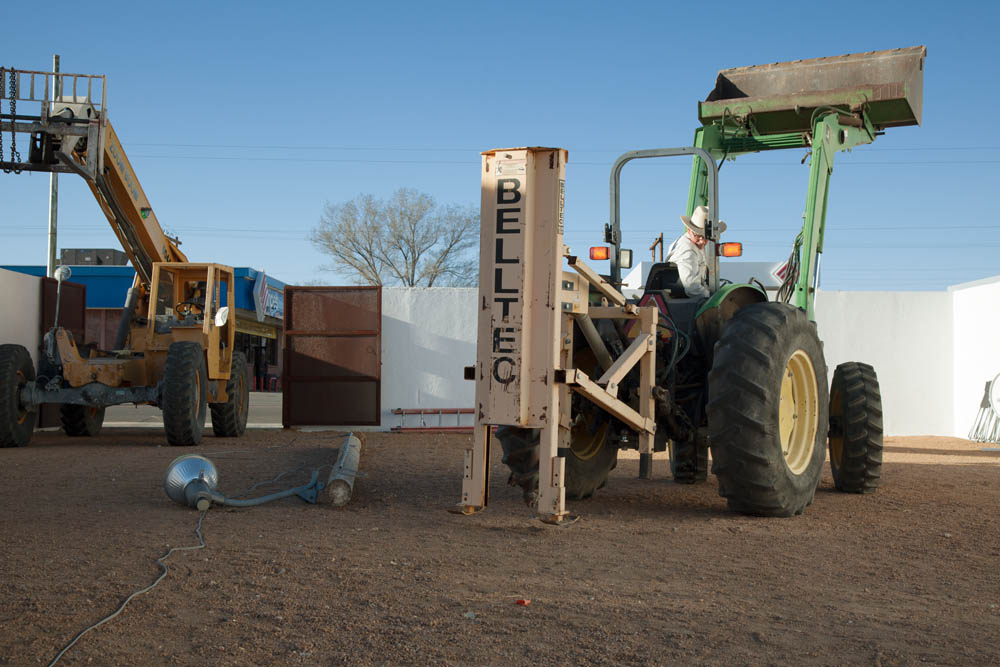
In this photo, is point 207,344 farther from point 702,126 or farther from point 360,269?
point 360,269

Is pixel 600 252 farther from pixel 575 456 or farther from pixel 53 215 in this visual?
pixel 53 215

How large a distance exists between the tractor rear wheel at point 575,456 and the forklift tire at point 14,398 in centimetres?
764

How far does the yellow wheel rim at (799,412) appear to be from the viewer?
6715 millimetres

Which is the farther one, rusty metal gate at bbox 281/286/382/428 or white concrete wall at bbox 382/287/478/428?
white concrete wall at bbox 382/287/478/428

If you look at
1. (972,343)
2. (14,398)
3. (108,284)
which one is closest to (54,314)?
(14,398)

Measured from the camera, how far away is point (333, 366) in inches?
642

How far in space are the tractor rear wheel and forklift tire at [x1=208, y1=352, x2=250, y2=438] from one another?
8376 millimetres

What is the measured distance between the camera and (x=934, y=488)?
867 cm

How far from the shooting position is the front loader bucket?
28.0ft

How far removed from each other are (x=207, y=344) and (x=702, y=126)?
7.85 metres

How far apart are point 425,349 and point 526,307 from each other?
35.9 feet

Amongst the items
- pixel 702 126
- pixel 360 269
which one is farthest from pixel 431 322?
pixel 360 269

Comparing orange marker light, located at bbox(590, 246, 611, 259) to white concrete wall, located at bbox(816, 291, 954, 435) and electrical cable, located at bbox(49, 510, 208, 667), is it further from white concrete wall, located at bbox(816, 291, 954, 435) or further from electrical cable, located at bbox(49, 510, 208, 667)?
white concrete wall, located at bbox(816, 291, 954, 435)

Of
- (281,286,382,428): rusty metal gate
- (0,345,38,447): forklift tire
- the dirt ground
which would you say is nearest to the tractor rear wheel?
the dirt ground
